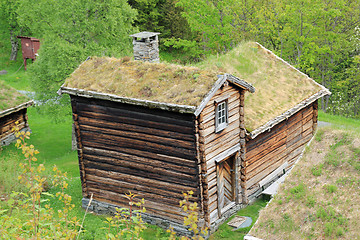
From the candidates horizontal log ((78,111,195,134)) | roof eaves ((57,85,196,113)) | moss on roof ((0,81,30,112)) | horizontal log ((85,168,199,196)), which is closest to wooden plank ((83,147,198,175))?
horizontal log ((85,168,199,196))

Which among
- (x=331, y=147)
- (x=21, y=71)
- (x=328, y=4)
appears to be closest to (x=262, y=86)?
(x=331, y=147)

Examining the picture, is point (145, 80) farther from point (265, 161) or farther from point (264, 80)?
point (264, 80)

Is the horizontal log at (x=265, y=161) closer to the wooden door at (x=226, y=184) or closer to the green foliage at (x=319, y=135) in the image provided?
the wooden door at (x=226, y=184)

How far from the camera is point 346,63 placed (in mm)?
34625

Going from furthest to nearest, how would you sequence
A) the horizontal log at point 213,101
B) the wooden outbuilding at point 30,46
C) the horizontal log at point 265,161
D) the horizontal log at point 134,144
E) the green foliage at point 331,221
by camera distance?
the wooden outbuilding at point 30,46, the horizontal log at point 265,161, the horizontal log at point 134,144, the horizontal log at point 213,101, the green foliage at point 331,221

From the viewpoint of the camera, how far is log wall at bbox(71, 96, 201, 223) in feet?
48.0

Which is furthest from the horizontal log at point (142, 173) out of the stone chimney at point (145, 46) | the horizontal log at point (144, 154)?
the stone chimney at point (145, 46)

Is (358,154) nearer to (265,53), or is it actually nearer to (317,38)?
(265,53)

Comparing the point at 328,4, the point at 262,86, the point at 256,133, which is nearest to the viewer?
the point at 256,133

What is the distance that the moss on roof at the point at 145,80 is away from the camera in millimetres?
14359

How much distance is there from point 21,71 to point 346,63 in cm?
3202

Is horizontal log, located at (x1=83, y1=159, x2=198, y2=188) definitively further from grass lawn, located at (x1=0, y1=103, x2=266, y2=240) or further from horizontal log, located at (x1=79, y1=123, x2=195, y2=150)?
grass lawn, located at (x1=0, y1=103, x2=266, y2=240)

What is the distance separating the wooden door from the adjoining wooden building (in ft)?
48.8

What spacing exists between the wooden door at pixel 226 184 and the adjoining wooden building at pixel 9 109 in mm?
14864
